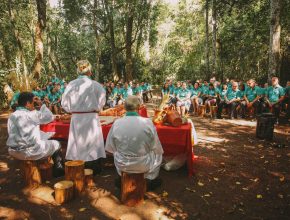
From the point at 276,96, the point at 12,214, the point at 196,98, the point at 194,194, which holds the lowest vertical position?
the point at 12,214

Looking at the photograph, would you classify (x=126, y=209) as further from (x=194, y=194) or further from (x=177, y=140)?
(x=177, y=140)

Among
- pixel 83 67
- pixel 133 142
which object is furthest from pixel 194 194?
pixel 83 67

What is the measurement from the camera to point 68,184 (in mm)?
4047

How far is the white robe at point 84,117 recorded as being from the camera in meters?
4.64

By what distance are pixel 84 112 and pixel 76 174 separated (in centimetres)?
110

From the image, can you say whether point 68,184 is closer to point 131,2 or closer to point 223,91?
point 223,91

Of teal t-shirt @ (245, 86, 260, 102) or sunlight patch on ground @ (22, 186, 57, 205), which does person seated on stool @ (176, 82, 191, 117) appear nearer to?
teal t-shirt @ (245, 86, 260, 102)

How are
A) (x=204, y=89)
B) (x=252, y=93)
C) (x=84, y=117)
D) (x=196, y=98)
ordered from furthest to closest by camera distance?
(x=204, y=89)
(x=196, y=98)
(x=252, y=93)
(x=84, y=117)

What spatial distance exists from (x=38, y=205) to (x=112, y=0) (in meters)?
19.5

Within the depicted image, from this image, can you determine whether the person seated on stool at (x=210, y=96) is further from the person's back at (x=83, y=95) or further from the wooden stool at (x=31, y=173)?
the wooden stool at (x=31, y=173)

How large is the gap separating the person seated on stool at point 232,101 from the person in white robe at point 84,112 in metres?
7.63

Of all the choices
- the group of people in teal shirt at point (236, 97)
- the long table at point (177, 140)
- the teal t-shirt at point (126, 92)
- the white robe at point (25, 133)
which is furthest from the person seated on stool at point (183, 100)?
the white robe at point (25, 133)

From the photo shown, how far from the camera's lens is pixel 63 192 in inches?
156

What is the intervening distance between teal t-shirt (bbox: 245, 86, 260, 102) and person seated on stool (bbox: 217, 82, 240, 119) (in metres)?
0.52
